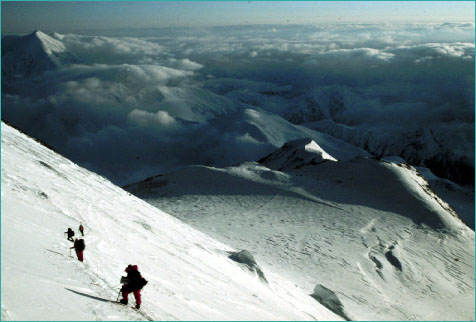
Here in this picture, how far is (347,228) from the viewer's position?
3900 cm

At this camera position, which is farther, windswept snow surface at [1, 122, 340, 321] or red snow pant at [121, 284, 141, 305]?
red snow pant at [121, 284, 141, 305]

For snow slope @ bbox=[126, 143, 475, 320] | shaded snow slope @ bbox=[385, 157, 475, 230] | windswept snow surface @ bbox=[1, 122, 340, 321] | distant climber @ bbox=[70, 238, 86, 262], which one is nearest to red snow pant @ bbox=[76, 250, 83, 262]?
distant climber @ bbox=[70, 238, 86, 262]

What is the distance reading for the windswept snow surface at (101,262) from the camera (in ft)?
30.0

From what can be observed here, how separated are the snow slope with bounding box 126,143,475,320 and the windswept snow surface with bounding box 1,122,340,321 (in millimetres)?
7083

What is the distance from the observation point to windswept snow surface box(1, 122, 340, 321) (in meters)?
9.16

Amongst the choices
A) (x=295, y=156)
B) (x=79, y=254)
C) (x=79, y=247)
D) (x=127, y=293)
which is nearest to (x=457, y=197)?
(x=295, y=156)

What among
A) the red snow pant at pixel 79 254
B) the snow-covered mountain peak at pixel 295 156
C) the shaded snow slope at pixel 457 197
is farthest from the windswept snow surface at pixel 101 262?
the shaded snow slope at pixel 457 197

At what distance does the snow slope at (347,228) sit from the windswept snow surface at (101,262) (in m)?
7.08

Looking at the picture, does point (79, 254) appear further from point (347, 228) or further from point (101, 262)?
point (347, 228)

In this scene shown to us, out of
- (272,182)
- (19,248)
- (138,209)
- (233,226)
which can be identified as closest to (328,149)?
(272,182)

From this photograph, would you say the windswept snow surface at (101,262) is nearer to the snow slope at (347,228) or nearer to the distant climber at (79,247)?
the distant climber at (79,247)

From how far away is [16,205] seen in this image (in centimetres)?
1376

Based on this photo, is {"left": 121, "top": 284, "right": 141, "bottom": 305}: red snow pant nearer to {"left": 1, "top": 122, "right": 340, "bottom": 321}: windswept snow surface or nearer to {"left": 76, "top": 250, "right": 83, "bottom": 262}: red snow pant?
{"left": 1, "top": 122, "right": 340, "bottom": 321}: windswept snow surface

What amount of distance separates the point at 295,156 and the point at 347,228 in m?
36.6
